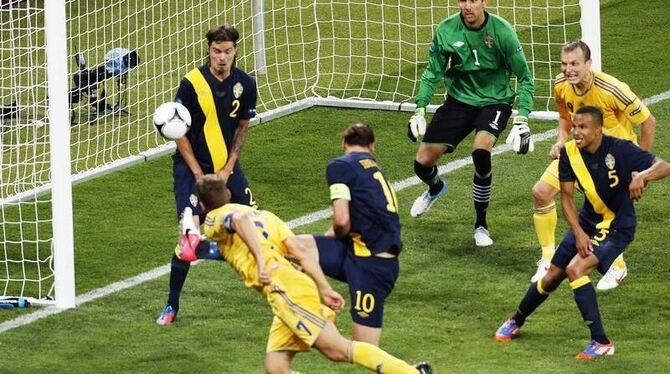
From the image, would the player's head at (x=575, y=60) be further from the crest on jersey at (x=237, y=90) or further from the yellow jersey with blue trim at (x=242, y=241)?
the yellow jersey with blue trim at (x=242, y=241)

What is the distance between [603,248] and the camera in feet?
34.6

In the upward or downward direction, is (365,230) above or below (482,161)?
above

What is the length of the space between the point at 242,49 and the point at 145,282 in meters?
6.39

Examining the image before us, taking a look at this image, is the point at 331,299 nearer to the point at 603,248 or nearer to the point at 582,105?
the point at 603,248

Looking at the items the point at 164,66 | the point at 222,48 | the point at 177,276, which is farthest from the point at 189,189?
the point at 164,66

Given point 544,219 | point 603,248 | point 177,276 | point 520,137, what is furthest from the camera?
point 520,137

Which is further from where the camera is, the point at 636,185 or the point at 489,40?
the point at 489,40

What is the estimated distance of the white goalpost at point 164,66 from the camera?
1420 cm

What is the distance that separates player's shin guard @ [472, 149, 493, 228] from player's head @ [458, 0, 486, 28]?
0.99 m

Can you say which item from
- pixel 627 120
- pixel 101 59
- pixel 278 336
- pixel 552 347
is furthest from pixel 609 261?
pixel 101 59

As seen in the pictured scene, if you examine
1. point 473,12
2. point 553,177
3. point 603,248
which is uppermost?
point 473,12

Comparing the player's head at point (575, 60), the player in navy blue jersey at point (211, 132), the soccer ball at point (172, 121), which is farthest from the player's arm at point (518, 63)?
the soccer ball at point (172, 121)

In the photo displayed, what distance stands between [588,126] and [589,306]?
1123mm

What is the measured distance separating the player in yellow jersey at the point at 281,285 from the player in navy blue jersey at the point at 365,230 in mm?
359
